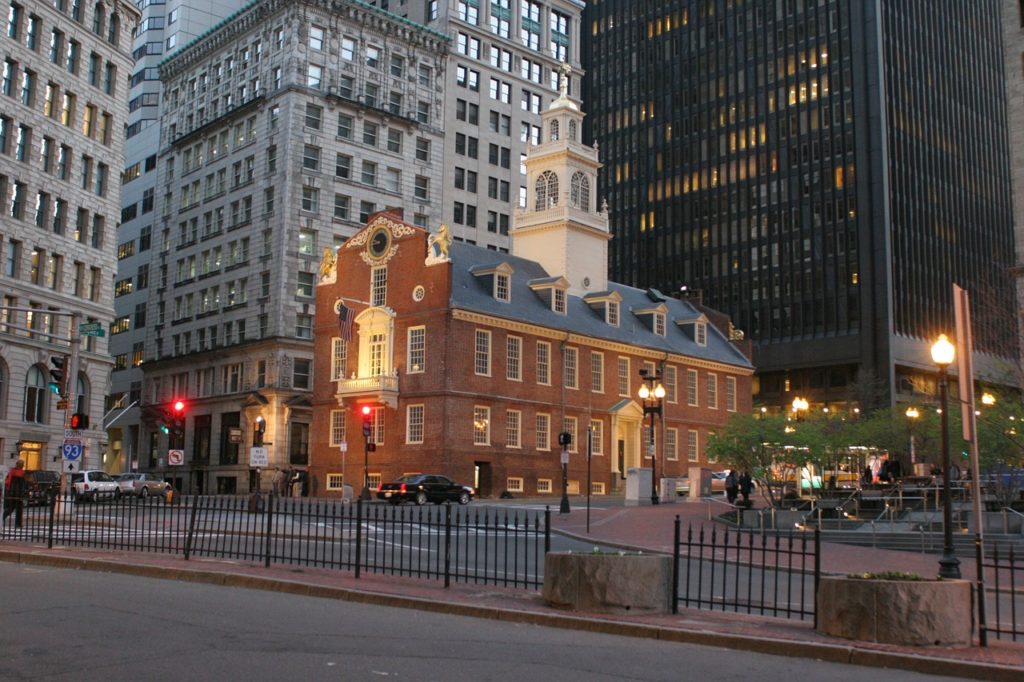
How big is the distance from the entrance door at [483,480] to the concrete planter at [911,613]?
4546 centimetres

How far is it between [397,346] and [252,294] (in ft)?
73.1

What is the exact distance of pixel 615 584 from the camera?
13719mm

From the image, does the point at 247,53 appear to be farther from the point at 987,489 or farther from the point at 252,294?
the point at 987,489

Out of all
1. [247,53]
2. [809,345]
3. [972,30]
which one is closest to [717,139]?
[809,345]

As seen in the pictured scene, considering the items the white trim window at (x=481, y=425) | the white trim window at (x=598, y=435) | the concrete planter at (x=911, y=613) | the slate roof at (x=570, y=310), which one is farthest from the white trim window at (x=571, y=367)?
the concrete planter at (x=911, y=613)

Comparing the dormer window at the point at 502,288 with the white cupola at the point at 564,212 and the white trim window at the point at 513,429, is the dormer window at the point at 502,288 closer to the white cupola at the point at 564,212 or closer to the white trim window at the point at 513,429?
the white trim window at the point at 513,429

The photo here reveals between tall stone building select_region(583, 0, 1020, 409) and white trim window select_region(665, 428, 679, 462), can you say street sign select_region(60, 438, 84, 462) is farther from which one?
tall stone building select_region(583, 0, 1020, 409)

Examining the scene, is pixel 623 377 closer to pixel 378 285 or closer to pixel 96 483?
pixel 378 285

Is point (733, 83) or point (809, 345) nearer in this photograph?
point (809, 345)

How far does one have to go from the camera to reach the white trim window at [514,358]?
59.1 meters

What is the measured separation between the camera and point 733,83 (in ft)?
396

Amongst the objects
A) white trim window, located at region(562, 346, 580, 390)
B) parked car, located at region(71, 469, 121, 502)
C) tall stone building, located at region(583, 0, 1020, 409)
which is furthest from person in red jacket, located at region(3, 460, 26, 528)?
tall stone building, located at region(583, 0, 1020, 409)

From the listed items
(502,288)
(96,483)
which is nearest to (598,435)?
(502,288)

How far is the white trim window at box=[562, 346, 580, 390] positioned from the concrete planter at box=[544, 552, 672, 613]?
4859cm
